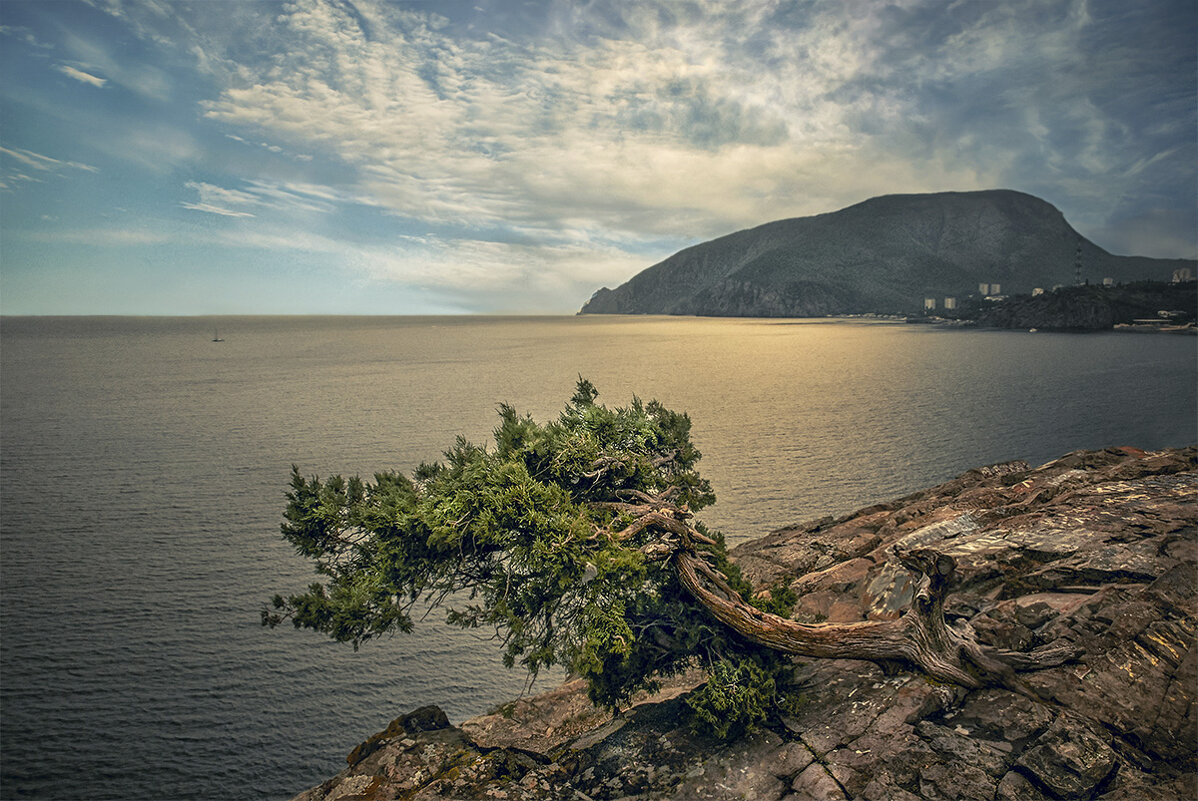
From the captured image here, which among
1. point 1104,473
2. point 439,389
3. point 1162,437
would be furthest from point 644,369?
point 1104,473

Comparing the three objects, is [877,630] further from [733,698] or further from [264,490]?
[264,490]

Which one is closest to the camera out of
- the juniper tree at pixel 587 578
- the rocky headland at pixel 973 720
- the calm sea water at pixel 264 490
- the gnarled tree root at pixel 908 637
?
the rocky headland at pixel 973 720

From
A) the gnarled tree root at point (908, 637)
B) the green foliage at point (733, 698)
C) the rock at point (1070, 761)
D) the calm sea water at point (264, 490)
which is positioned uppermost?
the gnarled tree root at point (908, 637)

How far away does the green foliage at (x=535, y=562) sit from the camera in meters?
14.7

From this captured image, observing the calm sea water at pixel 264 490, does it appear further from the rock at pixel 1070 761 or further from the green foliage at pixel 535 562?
the rock at pixel 1070 761

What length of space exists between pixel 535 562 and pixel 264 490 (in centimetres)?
4118

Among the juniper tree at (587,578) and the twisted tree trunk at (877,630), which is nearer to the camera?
the twisted tree trunk at (877,630)

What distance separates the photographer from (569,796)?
14.7 metres

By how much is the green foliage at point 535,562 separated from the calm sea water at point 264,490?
1097cm

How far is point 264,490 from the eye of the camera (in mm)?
46438

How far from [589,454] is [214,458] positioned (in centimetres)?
5187

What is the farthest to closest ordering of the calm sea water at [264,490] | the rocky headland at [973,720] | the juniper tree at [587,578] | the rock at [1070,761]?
the calm sea water at [264,490], the juniper tree at [587,578], the rocky headland at [973,720], the rock at [1070,761]

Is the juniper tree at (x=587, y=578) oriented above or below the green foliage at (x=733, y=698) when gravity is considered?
above

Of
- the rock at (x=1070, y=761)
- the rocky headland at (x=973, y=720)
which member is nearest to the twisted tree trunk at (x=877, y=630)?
the rocky headland at (x=973, y=720)
